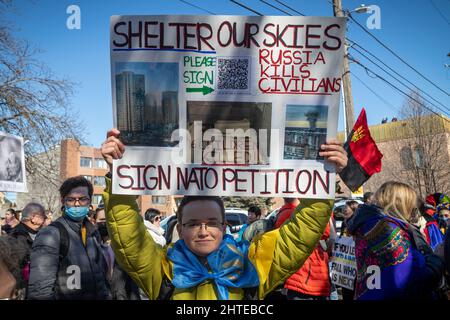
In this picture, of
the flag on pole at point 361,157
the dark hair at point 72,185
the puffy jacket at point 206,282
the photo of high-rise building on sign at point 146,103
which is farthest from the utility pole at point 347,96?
the photo of high-rise building on sign at point 146,103

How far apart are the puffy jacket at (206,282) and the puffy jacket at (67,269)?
1226 millimetres

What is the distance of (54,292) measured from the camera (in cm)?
332

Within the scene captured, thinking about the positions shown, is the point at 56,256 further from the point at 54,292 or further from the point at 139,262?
the point at 139,262

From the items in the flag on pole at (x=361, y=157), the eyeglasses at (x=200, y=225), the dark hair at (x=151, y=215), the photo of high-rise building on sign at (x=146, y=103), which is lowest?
the dark hair at (x=151, y=215)

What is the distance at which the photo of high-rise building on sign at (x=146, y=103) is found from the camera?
2264 millimetres

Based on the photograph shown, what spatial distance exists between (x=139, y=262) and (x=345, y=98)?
31.2 feet

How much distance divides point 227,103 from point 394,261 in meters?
1.69

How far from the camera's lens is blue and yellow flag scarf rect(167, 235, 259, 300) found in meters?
2.26

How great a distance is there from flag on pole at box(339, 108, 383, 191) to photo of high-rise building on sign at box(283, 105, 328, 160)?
4.58 feet

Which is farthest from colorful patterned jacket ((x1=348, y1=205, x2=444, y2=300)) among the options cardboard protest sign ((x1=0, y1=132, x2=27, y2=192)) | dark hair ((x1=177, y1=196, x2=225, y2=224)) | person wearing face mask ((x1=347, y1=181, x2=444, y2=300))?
cardboard protest sign ((x1=0, y1=132, x2=27, y2=192))

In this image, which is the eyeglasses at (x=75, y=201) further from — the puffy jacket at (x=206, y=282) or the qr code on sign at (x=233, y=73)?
the qr code on sign at (x=233, y=73)

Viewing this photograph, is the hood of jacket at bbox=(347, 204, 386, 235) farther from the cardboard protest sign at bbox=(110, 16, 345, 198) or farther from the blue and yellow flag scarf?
the blue and yellow flag scarf

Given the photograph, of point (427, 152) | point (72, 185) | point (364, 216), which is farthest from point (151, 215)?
point (427, 152)
